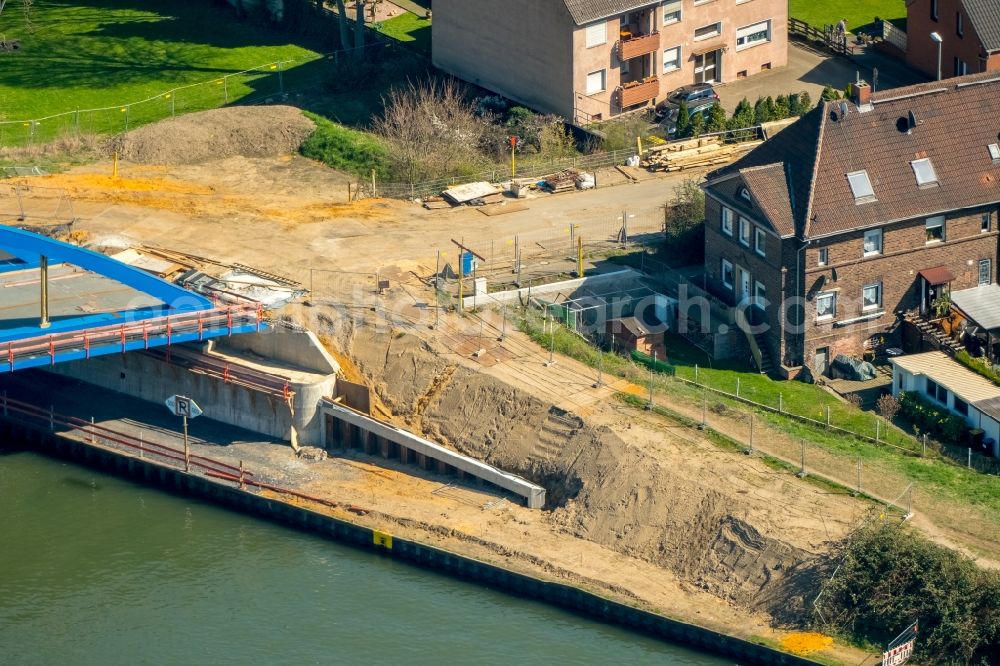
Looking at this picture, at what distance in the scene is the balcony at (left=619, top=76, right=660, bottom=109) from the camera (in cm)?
10431

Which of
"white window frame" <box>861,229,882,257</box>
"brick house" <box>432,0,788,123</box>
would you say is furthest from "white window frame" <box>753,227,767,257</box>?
"brick house" <box>432,0,788,123</box>

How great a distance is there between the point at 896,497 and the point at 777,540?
5100mm

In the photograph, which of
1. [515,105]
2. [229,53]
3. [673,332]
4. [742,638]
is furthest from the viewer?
[229,53]

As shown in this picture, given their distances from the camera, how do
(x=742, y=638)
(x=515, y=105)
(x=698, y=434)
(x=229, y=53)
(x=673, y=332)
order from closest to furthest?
1. (x=742, y=638)
2. (x=698, y=434)
3. (x=673, y=332)
4. (x=515, y=105)
5. (x=229, y=53)

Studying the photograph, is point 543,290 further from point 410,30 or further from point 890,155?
point 410,30

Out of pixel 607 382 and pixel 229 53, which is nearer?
pixel 607 382

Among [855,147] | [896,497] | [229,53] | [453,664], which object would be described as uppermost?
[229,53]

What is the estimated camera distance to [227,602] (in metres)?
74.9

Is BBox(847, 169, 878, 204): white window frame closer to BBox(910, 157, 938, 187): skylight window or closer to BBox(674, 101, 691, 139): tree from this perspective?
BBox(910, 157, 938, 187): skylight window

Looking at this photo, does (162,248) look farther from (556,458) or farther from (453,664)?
(453,664)

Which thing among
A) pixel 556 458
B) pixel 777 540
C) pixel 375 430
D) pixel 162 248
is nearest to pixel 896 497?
pixel 777 540

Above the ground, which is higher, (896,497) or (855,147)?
(855,147)

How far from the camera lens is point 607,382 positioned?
8256 cm

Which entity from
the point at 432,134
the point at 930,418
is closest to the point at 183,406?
the point at 432,134
